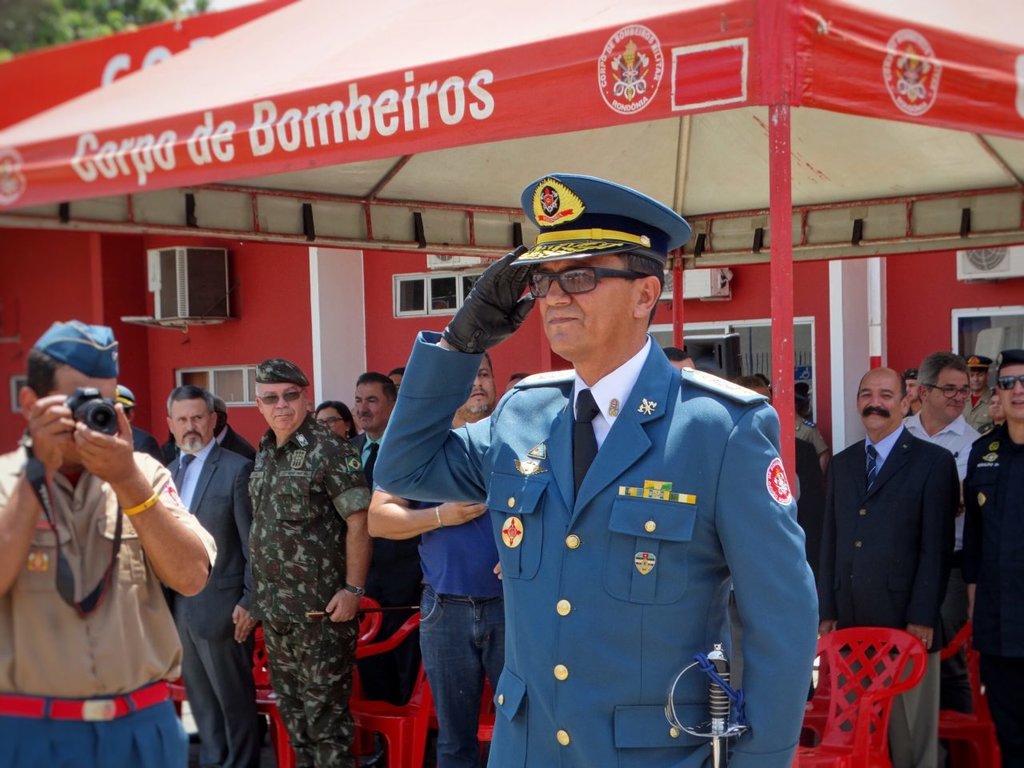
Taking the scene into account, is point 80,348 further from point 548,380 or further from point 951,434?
point 951,434

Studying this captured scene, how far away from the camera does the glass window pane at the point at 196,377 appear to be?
1398cm

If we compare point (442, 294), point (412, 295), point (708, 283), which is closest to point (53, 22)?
point (412, 295)

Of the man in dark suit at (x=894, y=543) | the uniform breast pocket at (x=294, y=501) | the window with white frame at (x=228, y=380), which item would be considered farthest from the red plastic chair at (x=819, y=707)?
the window with white frame at (x=228, y=380)

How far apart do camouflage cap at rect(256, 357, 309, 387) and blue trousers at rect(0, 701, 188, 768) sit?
8.51 feet

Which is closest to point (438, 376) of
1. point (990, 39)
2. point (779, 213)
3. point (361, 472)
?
point (779, 213)

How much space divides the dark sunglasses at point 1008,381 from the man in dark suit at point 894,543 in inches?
19.3

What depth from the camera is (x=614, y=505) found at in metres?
2.33

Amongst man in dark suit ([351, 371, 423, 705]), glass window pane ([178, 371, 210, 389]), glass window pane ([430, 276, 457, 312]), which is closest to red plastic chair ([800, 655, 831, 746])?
man in dark suit ([351, 371, 423, 705])

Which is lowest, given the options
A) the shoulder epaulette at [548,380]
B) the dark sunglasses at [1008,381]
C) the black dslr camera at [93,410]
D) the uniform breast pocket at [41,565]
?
the uniform breast pocket at [41,565]

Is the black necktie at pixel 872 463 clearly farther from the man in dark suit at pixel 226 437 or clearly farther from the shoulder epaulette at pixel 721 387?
the man in dark suit at pixel 226 437

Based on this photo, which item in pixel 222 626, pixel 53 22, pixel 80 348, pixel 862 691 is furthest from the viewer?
pixel 53 22

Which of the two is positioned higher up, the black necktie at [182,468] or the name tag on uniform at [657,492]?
the name tag on uniform at [657,492]

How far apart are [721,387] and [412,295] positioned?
31.9 ft

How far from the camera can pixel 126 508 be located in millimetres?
2695
